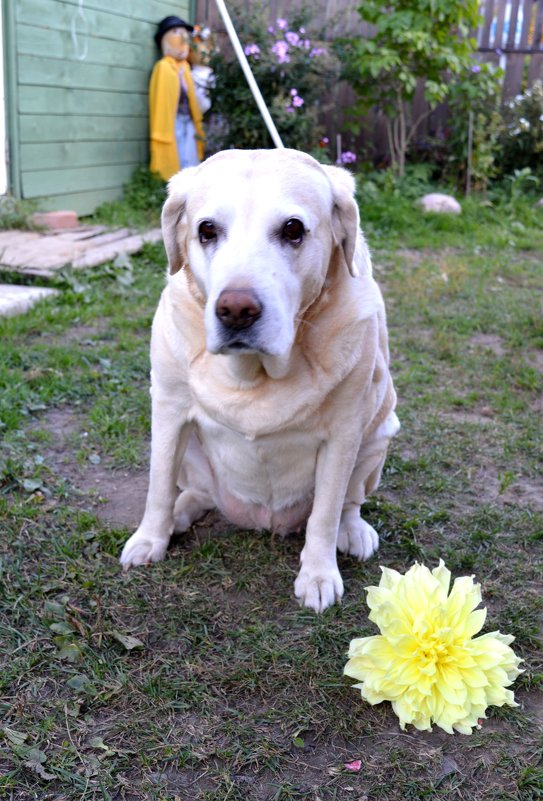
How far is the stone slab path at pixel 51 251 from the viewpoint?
4.80m

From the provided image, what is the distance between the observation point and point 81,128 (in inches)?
299

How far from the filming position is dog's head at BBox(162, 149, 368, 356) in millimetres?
1904

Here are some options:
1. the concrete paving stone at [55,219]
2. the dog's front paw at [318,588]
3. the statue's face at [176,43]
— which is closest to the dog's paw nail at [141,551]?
the dog's front paw at [318,588]

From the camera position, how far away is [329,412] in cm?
223

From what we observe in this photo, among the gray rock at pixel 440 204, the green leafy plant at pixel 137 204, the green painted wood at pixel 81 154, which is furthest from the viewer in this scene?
the gray rock at pixel 440 204

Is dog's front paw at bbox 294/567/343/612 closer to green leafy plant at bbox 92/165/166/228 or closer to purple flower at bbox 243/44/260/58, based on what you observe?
green leafy plant at bbox 92/165/166/228

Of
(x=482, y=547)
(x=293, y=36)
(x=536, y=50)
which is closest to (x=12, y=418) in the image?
(x=482, y=547)

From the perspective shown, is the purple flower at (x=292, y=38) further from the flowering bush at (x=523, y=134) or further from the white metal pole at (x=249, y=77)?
the white metal pole at (x=249, y=77)

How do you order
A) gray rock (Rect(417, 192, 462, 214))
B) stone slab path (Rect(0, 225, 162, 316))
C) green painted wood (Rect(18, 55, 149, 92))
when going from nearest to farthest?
1. stone slab path (Rect(0, 225, 162, 316))
2. green painted wood (Rect(18, 55, 149, 92))
3. gray rock (Rect(417, 192, 462, 214))

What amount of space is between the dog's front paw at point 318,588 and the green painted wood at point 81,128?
5.52m

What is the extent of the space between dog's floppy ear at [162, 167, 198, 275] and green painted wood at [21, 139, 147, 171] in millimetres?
5037

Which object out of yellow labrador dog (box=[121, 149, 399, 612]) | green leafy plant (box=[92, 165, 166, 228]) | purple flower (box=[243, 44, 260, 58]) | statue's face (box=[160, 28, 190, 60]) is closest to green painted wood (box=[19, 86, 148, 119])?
statue's face (box=[160, 28, 190, 60])

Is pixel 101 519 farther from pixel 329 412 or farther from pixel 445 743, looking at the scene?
pixel 445 743

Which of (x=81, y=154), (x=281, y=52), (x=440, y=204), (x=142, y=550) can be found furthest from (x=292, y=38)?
(x=142, y=550)
